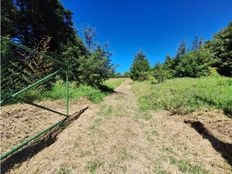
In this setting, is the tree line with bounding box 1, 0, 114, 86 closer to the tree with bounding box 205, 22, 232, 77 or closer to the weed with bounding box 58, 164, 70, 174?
the weed with bounding box 58, 164, 70, 174

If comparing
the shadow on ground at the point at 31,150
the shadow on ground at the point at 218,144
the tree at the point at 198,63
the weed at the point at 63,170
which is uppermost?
the tree at the point at 198,63

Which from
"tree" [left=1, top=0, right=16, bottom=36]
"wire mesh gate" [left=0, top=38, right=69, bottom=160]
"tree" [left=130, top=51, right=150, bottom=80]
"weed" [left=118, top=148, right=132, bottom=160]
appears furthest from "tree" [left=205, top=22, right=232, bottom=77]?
"tree" [left=1, top=0, right=16, bottom=36]

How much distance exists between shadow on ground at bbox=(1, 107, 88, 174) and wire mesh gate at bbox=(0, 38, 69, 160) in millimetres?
95

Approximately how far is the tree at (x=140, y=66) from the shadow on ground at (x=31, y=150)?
21.3 meters

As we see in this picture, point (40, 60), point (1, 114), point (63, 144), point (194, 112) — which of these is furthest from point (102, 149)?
point (40, 60)

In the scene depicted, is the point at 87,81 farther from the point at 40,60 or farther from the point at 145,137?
the point at 145,137

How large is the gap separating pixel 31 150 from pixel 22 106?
70.7 inches

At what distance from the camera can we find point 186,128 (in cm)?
353

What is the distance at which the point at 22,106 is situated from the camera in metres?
3.67

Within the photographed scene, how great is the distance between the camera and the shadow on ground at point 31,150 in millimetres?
2130

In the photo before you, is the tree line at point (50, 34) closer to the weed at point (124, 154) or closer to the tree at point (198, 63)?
the weed at point (124, 154)

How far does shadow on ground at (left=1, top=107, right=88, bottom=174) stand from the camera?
2130 mm

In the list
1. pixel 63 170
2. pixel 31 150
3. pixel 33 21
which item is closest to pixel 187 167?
pixel 63 170

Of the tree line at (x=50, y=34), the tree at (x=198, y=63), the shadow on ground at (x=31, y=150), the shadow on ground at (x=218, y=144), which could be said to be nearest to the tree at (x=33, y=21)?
the tree line at (x=50, y=34)
